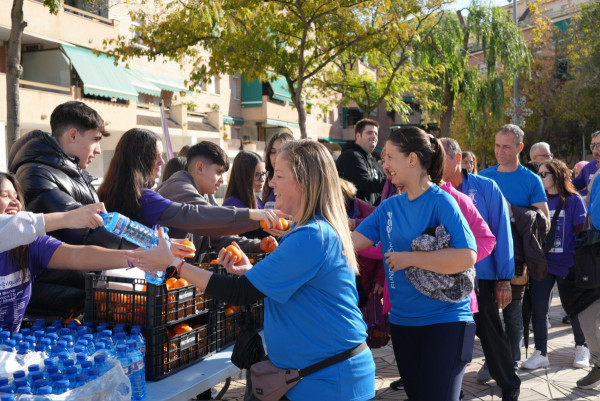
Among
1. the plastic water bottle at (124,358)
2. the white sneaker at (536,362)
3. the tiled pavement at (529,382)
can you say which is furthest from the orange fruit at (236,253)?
the white sneaker at (536,362)

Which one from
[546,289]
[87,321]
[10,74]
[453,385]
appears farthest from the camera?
[10,74]

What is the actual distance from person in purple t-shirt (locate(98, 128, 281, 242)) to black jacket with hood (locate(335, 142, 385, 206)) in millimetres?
2273

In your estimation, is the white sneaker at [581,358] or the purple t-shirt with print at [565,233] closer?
the white sneaker at [581,358]

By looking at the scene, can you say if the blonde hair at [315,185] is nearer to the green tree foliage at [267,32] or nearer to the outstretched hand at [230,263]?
the outstretched hand at [230,263]

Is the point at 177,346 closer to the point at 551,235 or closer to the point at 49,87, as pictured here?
the point at 551,235

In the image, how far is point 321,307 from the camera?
2561 millimetres

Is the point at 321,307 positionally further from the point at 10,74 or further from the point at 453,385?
the point at 10,74

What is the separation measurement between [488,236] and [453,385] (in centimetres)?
112

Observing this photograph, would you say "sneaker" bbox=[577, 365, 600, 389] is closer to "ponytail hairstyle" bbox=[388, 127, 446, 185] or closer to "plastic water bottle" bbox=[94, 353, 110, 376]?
"ponytail hairstyle" bbox=[388, 127, 446, 185]

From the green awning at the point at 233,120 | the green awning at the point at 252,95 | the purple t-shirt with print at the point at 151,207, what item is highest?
the green awning at the point at 252,95

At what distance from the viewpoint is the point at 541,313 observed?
6.05 meters

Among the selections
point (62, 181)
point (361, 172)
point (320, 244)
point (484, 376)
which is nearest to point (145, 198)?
point (62, 181)

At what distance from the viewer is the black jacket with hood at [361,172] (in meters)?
6.10

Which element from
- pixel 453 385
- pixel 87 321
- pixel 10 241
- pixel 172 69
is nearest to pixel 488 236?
pixel 453 385
